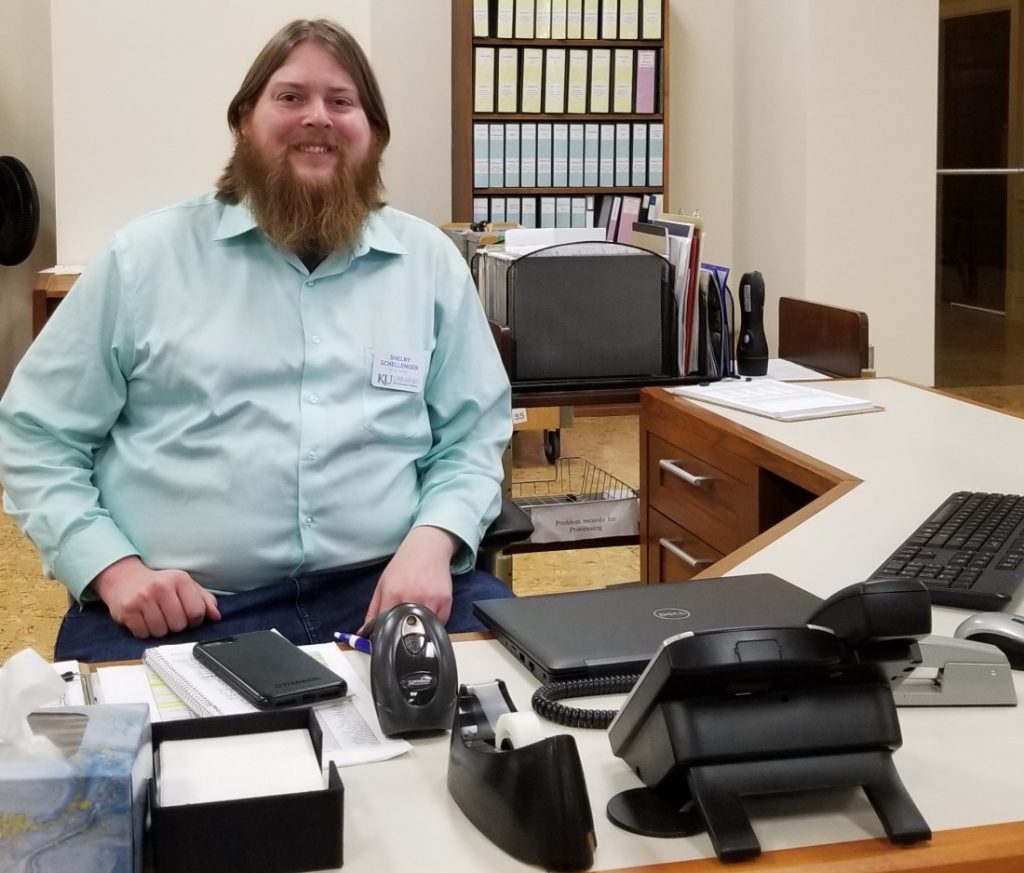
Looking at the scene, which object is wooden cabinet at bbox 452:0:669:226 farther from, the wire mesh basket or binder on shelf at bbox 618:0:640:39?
the wire mesh basket

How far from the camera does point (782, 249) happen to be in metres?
6.09

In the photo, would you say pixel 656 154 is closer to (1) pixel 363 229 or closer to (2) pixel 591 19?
(2) pixel 591 19

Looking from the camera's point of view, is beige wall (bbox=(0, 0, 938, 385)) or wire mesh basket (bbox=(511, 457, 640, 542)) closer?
wire mesh basket (bbox=(511, 457, 640, 542))

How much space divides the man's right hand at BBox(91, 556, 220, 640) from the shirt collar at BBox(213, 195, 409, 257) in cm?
52

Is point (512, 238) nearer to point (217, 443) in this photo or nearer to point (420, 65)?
point (217, 443)

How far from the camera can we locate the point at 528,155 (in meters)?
5.98

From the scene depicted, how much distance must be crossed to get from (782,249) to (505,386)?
14.1ft

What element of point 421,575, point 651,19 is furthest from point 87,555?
point 651,19

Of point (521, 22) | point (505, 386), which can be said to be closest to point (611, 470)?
point (521, 22)

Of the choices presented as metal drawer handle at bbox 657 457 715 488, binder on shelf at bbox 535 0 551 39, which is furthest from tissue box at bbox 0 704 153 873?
binder on shelf at bbox 535 0 551 39

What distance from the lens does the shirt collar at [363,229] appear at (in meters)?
1.93

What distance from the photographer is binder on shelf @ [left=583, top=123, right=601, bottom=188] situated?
19.7 ft

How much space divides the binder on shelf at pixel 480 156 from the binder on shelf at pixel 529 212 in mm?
201

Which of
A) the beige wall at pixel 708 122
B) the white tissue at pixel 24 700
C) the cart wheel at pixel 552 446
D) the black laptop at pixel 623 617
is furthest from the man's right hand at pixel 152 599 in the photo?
the beige wall at pixel 708 122
